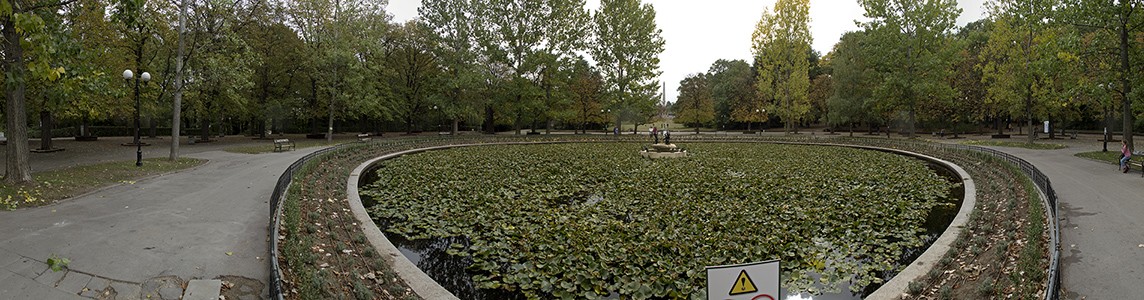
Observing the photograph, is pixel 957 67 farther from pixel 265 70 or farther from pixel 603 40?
pixel 265 70

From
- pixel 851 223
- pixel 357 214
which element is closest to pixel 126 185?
pixel 357 214

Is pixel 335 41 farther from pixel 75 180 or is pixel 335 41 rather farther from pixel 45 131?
pixel 75 180

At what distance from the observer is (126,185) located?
48.5 ft

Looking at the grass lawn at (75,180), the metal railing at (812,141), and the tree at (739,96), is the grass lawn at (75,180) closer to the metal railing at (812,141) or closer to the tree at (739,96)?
the metal railing at (812,141)

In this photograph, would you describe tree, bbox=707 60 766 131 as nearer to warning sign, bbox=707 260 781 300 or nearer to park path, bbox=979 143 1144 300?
park path, bbox=979 143 1144 300

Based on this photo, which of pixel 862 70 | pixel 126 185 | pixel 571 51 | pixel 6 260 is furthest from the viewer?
pixel 862 70

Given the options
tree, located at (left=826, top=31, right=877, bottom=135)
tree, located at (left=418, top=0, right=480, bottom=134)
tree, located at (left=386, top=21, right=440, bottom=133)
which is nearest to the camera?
tree, located at (left=418, top=0, right=480, bottom=134)

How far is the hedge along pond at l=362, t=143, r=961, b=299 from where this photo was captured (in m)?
7.72

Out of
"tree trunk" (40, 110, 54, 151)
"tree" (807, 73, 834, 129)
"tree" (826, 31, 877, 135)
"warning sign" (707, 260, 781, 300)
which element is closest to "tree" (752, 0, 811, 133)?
"tree" (826, 31, 877, 135)

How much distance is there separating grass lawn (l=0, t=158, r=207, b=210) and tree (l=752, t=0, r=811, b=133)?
42.8m

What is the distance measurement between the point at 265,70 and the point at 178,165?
2437 centimetres

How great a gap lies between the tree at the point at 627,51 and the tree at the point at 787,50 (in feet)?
31.8

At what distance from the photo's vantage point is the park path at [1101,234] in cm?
687

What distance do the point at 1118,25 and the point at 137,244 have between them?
102ft
